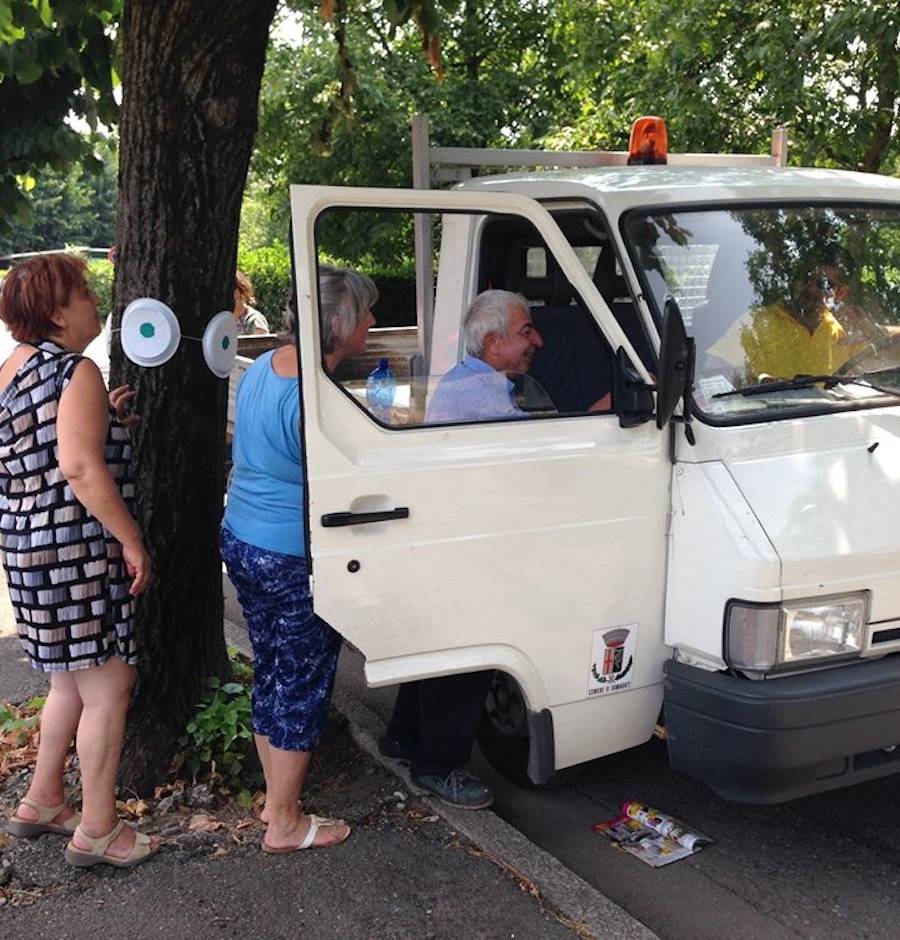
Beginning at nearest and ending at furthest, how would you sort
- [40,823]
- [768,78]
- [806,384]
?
[40,823]
[806,384]
[768,78]

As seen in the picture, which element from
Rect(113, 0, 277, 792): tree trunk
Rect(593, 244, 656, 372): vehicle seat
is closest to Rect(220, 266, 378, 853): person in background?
Rect(113, 0, 277, 792): tree trunk

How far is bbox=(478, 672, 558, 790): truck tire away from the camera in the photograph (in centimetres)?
364

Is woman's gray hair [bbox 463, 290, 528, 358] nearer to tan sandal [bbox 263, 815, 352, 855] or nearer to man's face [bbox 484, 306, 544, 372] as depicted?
man's face [bbox 484, 306, 544, 372]

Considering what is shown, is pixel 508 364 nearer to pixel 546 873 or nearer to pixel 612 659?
pixel 612 659

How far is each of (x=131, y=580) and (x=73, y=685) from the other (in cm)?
40

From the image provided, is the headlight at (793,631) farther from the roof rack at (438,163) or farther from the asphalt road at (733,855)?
the roof rack at (438,163)

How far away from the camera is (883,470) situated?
315 cm

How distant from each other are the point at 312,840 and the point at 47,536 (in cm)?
124

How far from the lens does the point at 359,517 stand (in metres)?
2.89

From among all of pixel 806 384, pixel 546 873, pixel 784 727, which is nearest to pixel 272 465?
pixel 546 873

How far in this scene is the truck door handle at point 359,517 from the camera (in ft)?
9.42

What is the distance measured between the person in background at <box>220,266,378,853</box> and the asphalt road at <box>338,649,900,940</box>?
843 millimetres

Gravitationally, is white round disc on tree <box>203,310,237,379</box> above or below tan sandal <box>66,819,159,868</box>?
above

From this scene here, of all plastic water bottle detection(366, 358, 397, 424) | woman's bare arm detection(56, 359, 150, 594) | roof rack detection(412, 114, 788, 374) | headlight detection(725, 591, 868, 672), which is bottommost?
headlight detection(725, 591, 868, 672)
